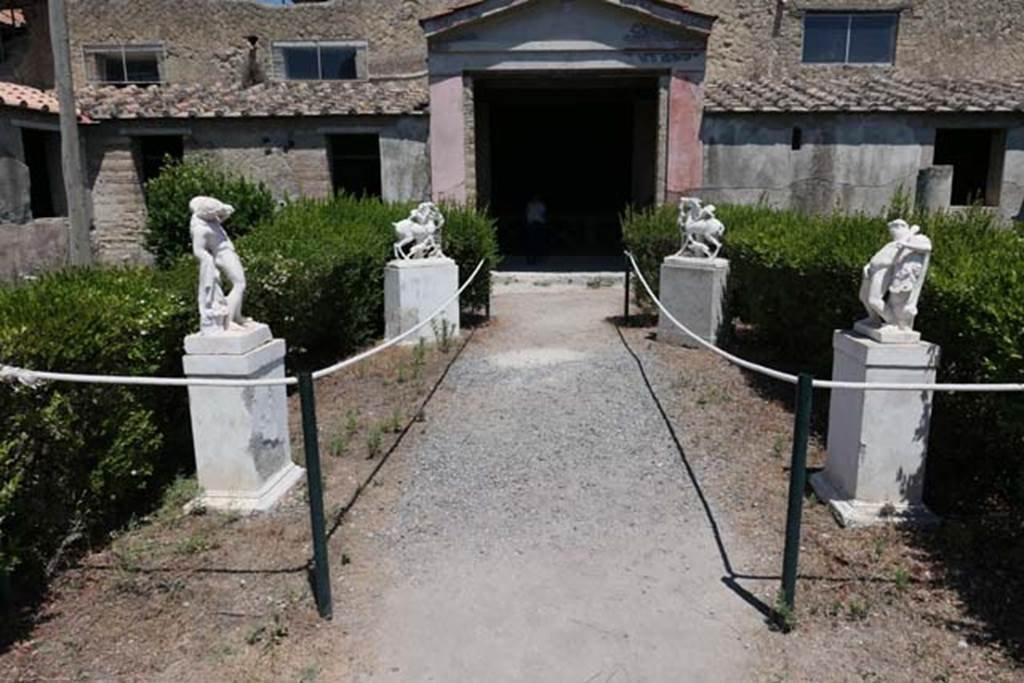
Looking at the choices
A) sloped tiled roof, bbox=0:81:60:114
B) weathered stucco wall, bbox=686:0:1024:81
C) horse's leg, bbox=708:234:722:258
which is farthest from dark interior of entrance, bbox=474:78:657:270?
horse's leg, bbox=708:234:722:258

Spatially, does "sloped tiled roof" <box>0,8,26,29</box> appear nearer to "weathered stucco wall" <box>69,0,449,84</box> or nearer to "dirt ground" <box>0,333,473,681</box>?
"weathered stucco wall" <box>69,0,449,84</box>

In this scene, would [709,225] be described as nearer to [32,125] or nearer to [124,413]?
[124,413]

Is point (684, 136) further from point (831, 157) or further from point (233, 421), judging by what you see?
point (233, 421)

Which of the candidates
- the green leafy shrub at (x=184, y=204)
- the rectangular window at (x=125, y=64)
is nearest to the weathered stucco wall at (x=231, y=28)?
the rectangular window at (x=125, y=64)

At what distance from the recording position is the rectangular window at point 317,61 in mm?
19422

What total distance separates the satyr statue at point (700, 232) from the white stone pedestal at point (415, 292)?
2.81 metres

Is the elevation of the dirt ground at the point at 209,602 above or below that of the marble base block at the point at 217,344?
below

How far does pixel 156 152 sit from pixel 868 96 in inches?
586

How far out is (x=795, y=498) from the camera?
12.0 ft

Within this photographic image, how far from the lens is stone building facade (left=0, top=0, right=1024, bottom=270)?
15336 millimetres

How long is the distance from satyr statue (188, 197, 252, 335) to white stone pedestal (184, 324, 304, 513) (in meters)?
0.10

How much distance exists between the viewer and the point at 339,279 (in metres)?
8.43

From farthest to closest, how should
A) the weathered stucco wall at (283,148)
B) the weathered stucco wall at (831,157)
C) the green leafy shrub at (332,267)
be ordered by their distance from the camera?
the weathered stucco wall at (283,148) < the weathered stucco wall at (831,157) < the green leafy shrub at (332,267)

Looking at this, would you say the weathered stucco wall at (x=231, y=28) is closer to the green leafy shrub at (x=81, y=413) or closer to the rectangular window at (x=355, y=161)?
the rectangular window at (x=355, y=161)
